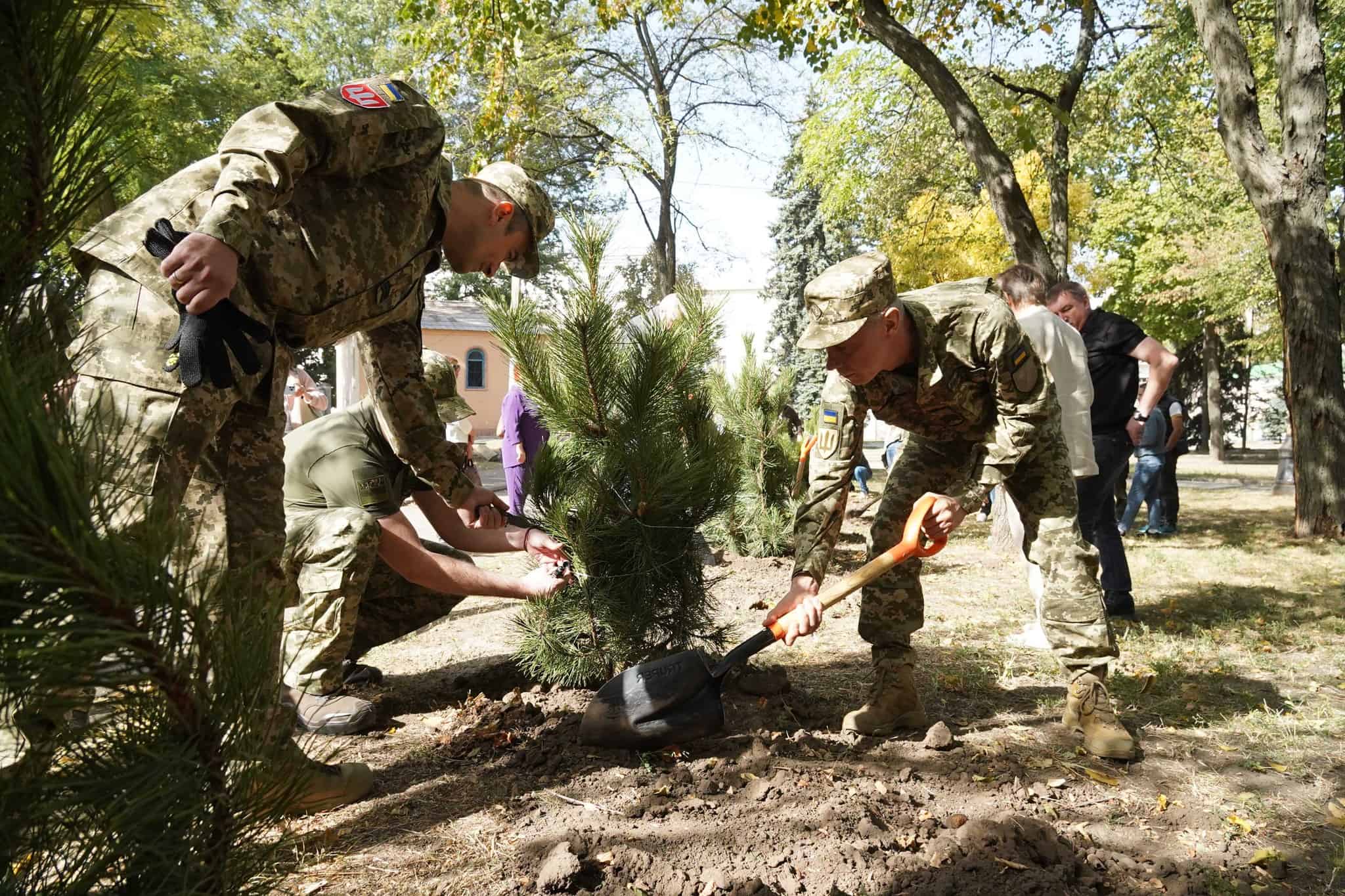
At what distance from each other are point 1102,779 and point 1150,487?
6.57 meters

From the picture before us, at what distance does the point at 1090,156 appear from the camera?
14383 mm

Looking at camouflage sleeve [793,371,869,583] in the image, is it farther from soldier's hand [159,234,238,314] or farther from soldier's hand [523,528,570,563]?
soldier's hand [159,234,238,314]

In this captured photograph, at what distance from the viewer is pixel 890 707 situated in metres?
3.06

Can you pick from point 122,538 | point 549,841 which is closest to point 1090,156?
point 549,841

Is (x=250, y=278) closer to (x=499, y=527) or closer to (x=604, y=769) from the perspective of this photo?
(x=499, y=527)

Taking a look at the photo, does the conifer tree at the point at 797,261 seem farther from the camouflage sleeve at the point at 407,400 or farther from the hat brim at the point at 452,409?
the camouflage sleeve at the point at 407,400

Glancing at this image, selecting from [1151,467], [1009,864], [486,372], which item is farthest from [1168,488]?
[486,372]

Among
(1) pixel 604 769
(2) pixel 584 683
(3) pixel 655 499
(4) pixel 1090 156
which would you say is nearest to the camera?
(1) pixel 604 769

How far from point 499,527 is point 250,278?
1.41 meters

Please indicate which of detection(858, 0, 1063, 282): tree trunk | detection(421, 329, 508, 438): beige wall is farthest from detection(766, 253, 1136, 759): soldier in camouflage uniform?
detection(421, 329, 508, 438): beige wall

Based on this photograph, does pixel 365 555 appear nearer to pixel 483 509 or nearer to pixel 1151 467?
pixel 483 509

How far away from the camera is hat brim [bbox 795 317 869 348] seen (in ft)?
8.59

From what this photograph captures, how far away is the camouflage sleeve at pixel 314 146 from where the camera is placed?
1845mm

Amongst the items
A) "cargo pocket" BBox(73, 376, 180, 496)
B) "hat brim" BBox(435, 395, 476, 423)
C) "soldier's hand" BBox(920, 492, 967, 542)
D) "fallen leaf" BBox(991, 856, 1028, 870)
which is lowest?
"fallen leaf" BBox(991, 856, 1028, 870)
